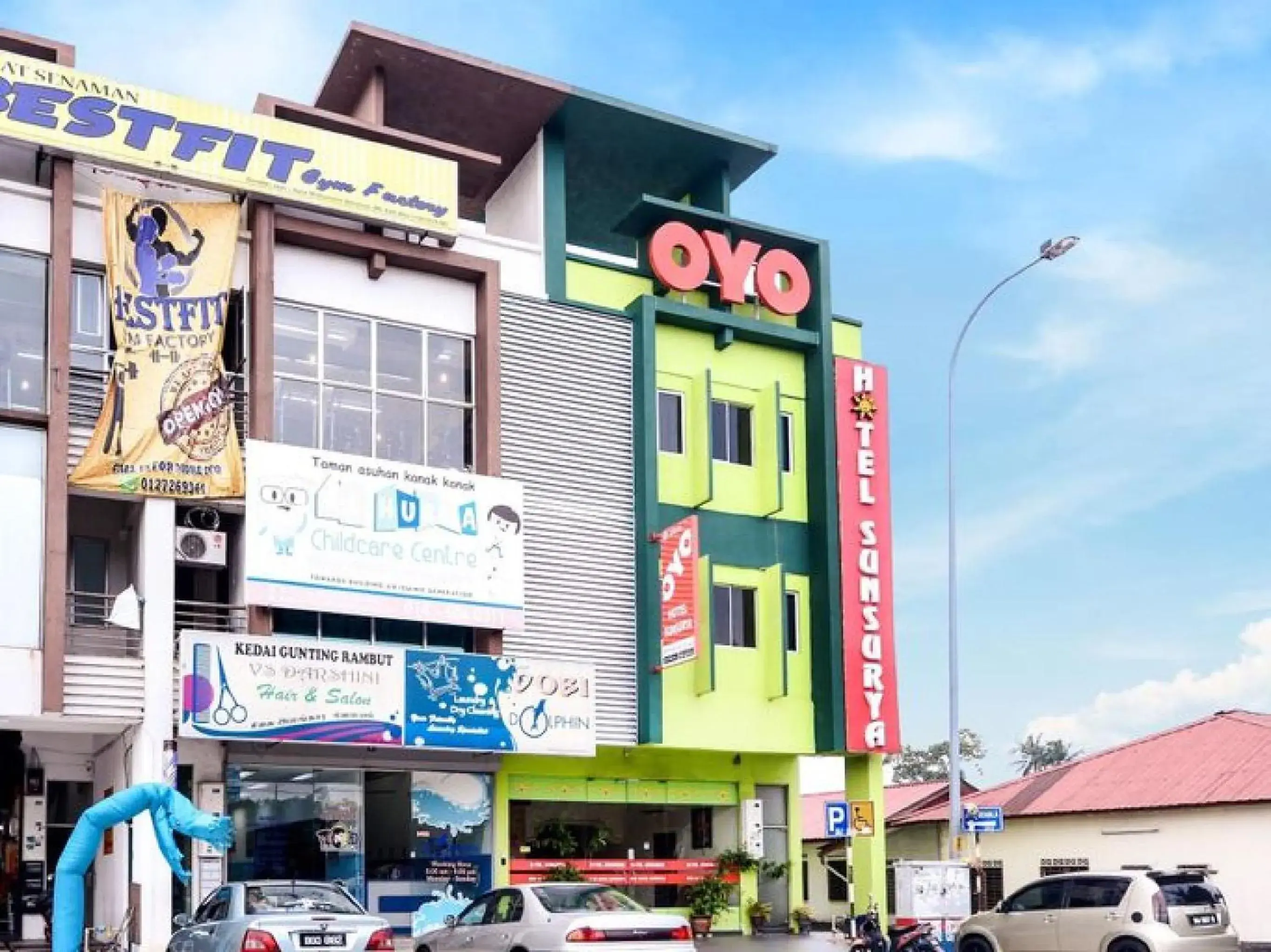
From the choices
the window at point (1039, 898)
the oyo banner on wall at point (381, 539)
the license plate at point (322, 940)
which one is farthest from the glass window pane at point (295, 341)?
the window at point (1039, 898)

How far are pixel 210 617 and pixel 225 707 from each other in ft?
8.09

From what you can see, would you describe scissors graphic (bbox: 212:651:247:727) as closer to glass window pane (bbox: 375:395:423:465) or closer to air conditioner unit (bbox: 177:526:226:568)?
air conditioner unit (bbox: 177:526:226:568)

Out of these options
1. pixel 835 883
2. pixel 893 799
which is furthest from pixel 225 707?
pixel 893 799

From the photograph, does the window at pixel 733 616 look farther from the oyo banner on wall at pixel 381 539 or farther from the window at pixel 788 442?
the oyo banner on wall at pixel 381 539

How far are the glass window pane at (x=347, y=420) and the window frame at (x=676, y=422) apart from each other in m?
6.54

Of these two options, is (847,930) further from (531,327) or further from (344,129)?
(344,129)

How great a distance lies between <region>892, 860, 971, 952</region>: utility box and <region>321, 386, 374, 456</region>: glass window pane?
11809 mm

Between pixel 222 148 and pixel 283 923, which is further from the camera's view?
pixel 222 148

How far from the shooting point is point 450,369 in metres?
32.1

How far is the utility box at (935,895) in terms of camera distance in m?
26.7

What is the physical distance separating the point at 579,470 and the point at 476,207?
7637 mm

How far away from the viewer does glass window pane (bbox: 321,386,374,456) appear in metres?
30.4

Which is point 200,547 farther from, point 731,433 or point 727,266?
point 727,266

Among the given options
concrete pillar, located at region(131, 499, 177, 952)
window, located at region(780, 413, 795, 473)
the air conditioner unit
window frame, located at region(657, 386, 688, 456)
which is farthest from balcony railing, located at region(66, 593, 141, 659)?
window, located at region(780, 413, 795, 473)
